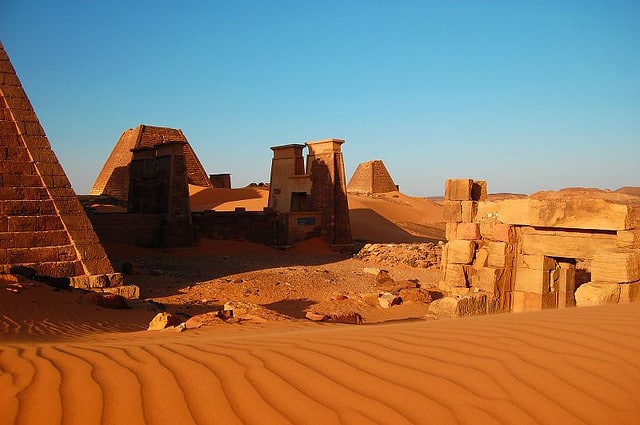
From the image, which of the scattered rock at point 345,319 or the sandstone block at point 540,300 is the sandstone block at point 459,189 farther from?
the scattered rock at point 345,319

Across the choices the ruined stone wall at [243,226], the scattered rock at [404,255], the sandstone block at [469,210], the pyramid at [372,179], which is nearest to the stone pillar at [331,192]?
the scattered rock at [404,255]

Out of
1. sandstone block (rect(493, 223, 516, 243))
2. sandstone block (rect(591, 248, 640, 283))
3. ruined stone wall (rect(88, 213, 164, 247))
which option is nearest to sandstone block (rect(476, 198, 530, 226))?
sandstone block (rect(493, 223, 516, 243))

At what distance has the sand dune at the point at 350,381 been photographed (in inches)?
97.1

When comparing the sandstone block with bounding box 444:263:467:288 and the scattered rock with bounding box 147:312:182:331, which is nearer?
the scattered rock with bounding box 147:312:182:331

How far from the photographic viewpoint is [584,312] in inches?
194

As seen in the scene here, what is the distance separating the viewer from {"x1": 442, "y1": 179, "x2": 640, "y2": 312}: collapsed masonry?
7281mm

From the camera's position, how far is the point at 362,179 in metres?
43.4

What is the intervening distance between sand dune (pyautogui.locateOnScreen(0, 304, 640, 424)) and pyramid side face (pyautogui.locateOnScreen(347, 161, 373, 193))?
38.7 metres

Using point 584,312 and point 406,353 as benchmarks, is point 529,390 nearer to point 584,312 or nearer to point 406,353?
point 406,353

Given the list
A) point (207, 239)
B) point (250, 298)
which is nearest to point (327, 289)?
point (250, 298)

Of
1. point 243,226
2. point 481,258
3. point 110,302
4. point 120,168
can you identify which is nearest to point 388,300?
point 481,258

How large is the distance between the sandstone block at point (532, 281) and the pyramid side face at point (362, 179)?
33040mm

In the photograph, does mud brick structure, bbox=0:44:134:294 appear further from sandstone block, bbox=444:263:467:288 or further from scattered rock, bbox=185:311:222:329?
sandstone block, bbox=444:263:467:288

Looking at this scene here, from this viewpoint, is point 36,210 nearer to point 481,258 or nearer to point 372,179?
point 481,258
